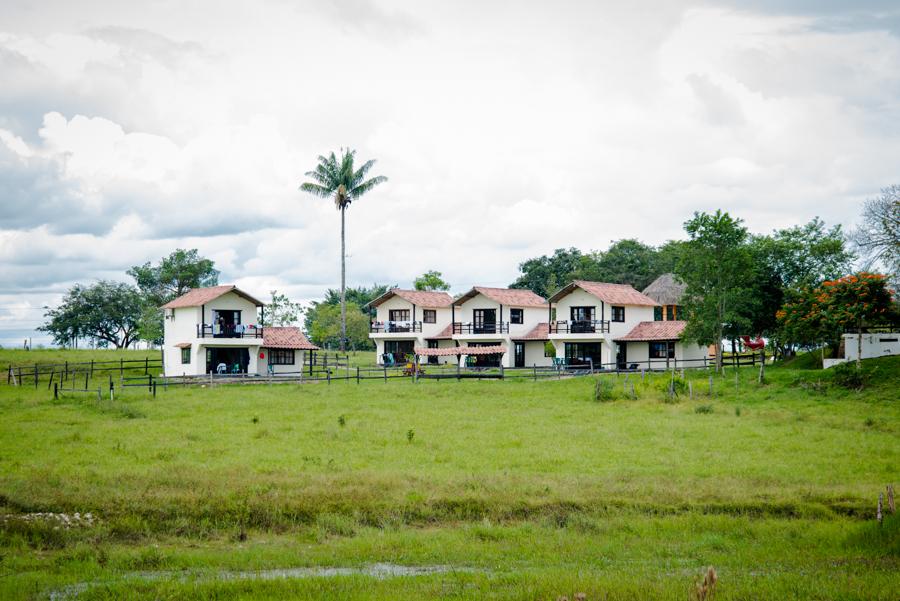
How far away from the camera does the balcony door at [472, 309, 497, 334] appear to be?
6272 cm

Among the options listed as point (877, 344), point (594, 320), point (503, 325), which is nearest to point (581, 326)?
point (594, 320)

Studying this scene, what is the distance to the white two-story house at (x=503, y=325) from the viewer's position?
62.0 meters

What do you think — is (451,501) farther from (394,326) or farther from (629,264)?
(629,264)

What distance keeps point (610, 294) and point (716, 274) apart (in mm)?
11749

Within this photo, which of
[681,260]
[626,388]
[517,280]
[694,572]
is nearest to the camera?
[694,572]

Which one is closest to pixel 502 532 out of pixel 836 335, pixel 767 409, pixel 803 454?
pixel 803 454

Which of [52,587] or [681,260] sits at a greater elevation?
[681,260]

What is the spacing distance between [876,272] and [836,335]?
377 centimetres

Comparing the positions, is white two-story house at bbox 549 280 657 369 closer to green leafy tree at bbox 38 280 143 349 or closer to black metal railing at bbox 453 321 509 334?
black metal railing at bbox 453 321 509 334

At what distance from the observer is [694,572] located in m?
12.2

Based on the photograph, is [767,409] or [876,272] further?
[876,272]

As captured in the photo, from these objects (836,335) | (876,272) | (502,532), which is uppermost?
(876,272)

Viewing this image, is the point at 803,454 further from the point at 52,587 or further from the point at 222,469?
the point at 52,587

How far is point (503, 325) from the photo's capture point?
6209 cm
